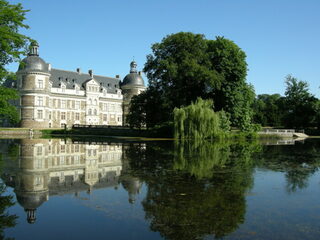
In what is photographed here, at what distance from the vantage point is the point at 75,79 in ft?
217

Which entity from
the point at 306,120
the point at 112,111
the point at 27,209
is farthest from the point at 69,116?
the point at 27,209

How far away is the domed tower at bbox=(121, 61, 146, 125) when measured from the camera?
235 feet

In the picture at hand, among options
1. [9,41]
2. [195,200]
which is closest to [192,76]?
[9,41]

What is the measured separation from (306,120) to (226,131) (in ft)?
102

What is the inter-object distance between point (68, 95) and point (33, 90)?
340 inches

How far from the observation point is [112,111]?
7175cm

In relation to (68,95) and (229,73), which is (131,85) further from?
(229,73)

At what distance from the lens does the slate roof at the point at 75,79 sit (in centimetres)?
6284

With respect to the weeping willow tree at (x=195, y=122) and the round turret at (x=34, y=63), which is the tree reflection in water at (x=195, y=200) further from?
the round turret at (x=34, y=63)

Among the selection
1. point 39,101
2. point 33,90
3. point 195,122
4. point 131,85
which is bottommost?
point 195,122

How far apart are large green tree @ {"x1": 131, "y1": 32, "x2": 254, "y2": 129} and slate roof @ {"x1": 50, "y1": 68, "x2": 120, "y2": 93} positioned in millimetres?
29645

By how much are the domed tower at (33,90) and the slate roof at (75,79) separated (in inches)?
208

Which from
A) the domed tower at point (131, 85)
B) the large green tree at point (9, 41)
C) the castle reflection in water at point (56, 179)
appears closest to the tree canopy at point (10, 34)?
the large green tree at point (9, 41)

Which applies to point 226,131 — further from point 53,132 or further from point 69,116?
point 69,116
